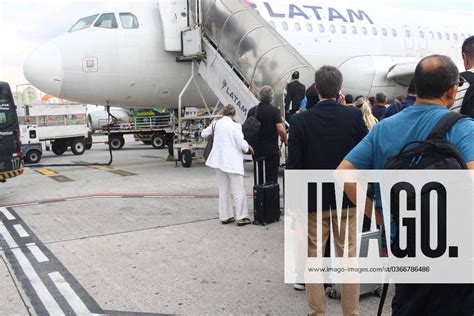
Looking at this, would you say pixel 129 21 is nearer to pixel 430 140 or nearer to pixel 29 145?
pixel 29 145

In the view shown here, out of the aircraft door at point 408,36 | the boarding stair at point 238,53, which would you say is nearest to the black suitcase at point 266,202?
the boarding stair at point 238,53

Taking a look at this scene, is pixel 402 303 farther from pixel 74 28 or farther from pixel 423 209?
pixel 74 28

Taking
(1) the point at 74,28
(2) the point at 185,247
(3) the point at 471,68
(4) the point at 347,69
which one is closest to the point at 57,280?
(2) the point at 185,247

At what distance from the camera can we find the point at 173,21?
11.3 metres

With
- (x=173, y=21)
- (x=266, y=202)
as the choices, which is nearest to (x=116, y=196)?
(x=266, y=202)

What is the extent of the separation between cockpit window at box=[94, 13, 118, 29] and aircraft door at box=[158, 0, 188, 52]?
1149 millimetres

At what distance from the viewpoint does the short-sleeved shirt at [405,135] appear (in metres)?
1.92

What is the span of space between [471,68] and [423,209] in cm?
195

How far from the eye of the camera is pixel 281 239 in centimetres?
559

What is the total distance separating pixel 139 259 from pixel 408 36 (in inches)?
509

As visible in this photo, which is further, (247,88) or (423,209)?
(247,88)

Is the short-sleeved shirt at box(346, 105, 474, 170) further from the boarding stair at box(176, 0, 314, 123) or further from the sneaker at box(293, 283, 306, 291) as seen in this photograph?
the boarding stair at box(176, 0, 314, 123)

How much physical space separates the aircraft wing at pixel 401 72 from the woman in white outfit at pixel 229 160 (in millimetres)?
8387

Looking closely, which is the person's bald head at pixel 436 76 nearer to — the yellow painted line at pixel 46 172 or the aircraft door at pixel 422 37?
the yellow painted line at pixel 46 172
